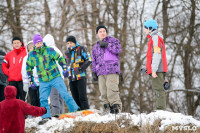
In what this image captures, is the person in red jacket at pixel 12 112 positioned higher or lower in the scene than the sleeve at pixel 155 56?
lower

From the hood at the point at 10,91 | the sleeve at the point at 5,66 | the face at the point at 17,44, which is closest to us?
the hood at the point at 10,91

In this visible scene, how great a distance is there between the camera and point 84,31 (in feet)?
63.4

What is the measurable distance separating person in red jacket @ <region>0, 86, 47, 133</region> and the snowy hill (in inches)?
34.5

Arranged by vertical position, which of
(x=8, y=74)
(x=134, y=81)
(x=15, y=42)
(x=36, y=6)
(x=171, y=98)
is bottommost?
(x=171, y=98)

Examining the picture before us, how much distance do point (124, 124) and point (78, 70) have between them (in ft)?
7.76

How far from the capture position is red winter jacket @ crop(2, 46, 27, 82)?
769cm

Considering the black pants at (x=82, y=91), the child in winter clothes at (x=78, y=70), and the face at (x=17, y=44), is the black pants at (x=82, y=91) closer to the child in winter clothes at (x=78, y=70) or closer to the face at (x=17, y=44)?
the child in winter clothes at (x=78, y=70)

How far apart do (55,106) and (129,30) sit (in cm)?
1329

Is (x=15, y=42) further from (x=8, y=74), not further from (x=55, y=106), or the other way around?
(x=55, y=106)

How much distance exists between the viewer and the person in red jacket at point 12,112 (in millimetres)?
5078

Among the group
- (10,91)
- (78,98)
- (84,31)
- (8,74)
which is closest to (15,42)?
(8,74)

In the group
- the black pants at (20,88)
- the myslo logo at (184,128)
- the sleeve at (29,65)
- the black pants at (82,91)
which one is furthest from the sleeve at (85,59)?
the myslo logo at (184,128)

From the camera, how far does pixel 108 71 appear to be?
677cm

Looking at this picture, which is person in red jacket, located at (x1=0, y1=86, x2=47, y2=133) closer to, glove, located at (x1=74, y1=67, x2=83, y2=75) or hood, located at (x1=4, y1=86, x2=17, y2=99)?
hood, located at (x1=4, y1=86, x2=17, y2=99)
